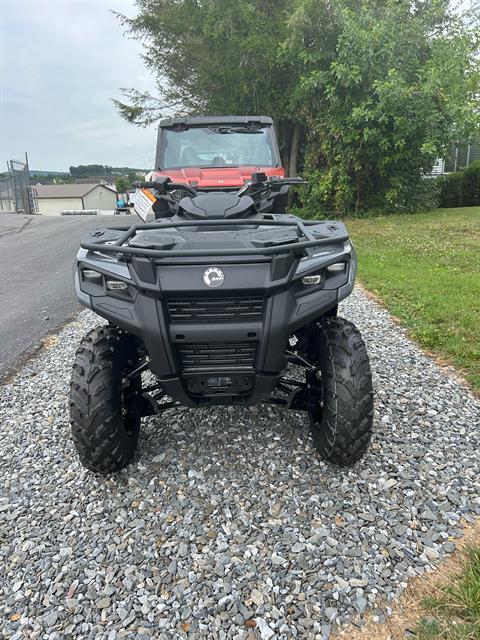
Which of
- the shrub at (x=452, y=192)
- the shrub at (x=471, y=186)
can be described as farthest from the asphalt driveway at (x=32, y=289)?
the shrub at (x=471, y=186)

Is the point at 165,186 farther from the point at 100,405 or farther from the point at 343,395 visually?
the point at 343,395

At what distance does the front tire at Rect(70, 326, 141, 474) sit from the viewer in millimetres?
2428

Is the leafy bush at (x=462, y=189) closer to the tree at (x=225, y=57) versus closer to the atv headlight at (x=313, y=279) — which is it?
the tree at (x=225, y=57)

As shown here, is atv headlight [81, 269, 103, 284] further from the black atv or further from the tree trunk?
the tree trunk

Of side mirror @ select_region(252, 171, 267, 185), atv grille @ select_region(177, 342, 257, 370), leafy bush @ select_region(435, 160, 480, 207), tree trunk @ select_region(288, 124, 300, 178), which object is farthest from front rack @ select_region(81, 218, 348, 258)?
leafy bush @ select_region(435, 160, 480, 207)

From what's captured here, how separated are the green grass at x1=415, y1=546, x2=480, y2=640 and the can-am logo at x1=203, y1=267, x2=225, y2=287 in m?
1.47

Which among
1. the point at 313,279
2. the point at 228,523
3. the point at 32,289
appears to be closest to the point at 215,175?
the point at 313,279

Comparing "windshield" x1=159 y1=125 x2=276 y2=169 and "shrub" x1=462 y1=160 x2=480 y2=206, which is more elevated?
"windshield" x1=159 y1=125 x2=276 y2=169

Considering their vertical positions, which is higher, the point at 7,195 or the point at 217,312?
the point at 7,195

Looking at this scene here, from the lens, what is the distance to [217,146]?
497cm

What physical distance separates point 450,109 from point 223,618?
41.6 ft

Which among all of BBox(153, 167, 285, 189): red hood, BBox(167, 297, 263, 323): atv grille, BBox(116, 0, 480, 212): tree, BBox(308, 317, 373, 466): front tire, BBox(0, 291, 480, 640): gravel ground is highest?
BBox(116, 0, 480, 212): tree

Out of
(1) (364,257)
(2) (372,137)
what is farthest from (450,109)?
(1) (364,257)

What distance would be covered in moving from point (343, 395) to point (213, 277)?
0.85 m
